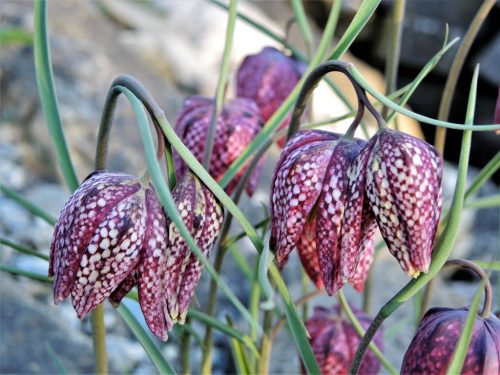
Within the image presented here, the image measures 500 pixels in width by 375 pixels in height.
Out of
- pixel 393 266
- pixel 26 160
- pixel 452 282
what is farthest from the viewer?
pixel 452 282

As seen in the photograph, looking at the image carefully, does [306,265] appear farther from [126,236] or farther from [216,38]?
[216,38]

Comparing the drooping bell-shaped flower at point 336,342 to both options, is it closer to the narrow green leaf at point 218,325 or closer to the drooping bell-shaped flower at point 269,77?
the narrow green leaf at point 218,325

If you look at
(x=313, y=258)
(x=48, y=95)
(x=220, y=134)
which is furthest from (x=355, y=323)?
(x=48, y=95)

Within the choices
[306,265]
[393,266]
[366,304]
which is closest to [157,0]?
[393,266]

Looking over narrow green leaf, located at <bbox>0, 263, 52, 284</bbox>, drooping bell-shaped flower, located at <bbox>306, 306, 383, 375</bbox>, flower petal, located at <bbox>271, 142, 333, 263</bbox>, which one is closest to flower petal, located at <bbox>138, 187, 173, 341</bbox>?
flower petal, located at <bbox>271, 142, 333, 263</bbox>

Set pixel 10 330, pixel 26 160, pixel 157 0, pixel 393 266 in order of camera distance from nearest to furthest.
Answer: pixel 10 330, pixel 393 266, pixel 26 160, pixel 157 0

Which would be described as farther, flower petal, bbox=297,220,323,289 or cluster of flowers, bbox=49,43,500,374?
flower petal, bbox=297,220,323,289

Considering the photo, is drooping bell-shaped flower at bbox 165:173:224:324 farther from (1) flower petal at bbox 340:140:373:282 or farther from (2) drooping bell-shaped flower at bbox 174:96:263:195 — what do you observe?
(2) drooping bell-shaped flower at bbox 174:96:263:195

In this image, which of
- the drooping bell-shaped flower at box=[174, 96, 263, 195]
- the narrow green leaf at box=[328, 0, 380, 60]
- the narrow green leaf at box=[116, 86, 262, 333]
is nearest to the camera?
the narrow green leaf at box=[116, 86, 262, 333]
